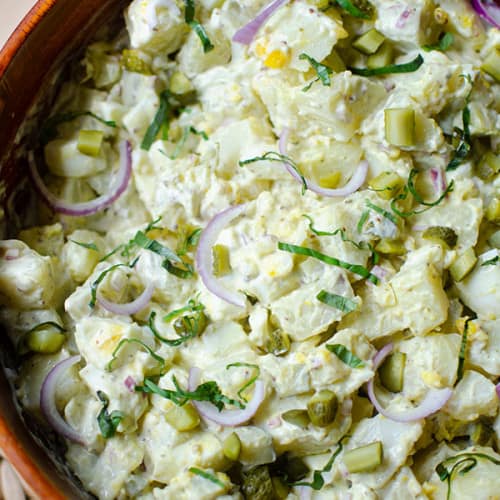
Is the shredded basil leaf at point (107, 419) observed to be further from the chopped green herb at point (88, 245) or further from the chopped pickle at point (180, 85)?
the chopped pickle at point (180, 85)

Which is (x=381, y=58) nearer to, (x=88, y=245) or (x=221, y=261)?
(x=221, y=261)

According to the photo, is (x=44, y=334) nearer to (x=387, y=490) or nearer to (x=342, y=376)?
(x=342, y=376)

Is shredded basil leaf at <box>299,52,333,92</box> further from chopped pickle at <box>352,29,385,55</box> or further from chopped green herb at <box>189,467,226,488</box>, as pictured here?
chopped green herb at <box>189,467,226,488</box>

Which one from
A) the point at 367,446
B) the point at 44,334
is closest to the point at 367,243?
the point at 367,446

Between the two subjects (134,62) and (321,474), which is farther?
(134,62)

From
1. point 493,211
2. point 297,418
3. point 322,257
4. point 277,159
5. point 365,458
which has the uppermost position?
point 277,159

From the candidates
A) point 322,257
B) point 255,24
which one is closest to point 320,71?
point 255,24
